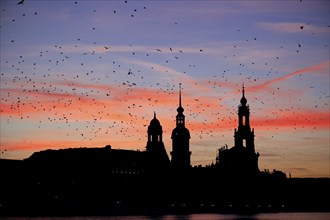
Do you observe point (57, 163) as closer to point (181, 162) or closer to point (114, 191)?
point (114, 191)

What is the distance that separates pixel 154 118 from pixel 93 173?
2260cm

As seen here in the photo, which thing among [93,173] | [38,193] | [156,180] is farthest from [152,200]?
[38,193]

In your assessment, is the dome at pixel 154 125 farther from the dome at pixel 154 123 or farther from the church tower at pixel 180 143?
the church tower at pixel 180 143

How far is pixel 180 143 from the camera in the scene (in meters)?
181

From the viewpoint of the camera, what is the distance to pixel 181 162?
608 feet

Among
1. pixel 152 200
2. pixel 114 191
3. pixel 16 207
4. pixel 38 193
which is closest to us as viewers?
pixel 16 207

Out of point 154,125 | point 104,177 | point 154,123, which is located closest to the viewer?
point 154,123

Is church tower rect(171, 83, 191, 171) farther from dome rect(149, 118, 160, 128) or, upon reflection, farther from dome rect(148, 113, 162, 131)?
dome rect(149, 118, 160, 128)

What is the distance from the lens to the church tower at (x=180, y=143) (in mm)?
180750

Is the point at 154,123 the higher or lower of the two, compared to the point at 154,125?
higher

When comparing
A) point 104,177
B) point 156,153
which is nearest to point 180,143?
point 156,153

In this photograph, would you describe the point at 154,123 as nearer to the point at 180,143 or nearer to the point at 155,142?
the point at 155,142

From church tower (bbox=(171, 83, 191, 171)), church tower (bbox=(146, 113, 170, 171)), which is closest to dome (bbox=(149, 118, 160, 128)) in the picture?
church tower (bbox=(146, 113, 170, 171))

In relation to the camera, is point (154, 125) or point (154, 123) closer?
point (154, 123)
